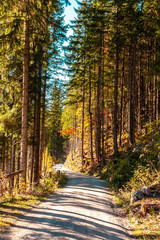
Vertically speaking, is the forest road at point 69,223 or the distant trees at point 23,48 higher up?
the distant trees at point 23,48

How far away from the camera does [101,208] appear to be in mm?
7055

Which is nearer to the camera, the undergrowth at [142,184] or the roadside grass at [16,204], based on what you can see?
the undergrowth at [142,184]

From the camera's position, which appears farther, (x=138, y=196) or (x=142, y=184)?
(x=142, y=184)

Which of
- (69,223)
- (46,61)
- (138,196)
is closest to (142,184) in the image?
(138,196)

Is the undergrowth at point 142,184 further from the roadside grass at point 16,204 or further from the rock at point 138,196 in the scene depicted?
the roadside grass at point 16,204

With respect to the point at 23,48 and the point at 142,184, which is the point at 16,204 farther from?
the point at 23,48

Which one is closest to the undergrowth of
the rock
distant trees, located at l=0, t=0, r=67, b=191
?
the rock

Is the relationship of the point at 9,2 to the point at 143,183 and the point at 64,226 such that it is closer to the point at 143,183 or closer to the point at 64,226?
the point at 64,226

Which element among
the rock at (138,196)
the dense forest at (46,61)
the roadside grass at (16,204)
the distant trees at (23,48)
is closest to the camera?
the roadside grass at (16,204)

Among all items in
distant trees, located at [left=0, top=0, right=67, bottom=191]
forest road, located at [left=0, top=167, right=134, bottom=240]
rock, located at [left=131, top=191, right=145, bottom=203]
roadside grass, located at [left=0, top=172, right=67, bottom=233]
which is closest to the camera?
forest road, located at [left=0, top=167, right=134, bottom=240]

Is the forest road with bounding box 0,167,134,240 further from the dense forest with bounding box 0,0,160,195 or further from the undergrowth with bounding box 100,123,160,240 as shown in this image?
the dense forest with bounding box 0,0,160,195

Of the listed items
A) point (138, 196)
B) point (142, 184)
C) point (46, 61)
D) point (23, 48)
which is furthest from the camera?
point (46, 61)

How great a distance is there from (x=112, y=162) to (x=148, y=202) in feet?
29.1

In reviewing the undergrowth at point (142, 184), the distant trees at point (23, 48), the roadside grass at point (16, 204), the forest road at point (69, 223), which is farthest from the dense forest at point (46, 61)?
the forest road at point (69, 223)
